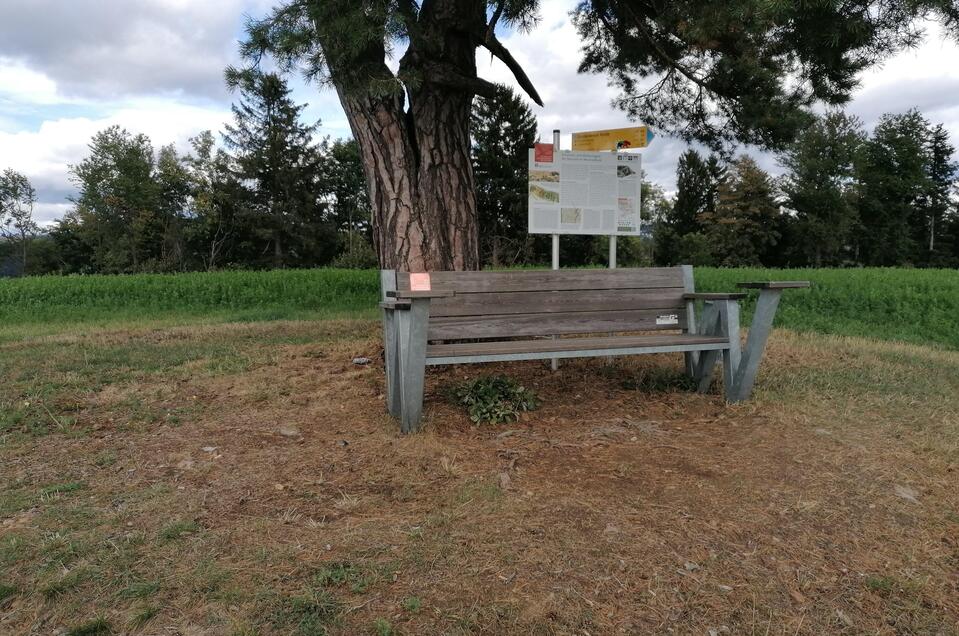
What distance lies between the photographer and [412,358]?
323cm

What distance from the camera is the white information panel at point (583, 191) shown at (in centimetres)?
483

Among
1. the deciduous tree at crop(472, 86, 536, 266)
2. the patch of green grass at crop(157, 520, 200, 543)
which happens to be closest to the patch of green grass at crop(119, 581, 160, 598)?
the patch of green grass at crop(157, 520, 200, 543)

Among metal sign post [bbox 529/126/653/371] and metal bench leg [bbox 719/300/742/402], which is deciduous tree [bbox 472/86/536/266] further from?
metal bench leg [bbox 719/300/742/402]

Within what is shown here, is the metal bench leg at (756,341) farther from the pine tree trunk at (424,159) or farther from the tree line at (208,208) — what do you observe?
the tree line at (208,208)

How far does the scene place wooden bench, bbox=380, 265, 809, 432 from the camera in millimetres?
3338

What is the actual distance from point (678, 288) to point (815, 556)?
2.45 meters

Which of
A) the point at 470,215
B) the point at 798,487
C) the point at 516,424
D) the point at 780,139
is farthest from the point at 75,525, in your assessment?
the point at 780,139

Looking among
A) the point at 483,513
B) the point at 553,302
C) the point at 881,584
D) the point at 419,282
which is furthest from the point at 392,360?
the point at 881,584

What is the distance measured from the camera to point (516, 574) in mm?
1978

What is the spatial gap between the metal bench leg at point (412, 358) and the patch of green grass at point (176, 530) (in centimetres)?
126

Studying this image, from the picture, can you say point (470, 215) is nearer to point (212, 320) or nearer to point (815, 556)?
point (815, 556)

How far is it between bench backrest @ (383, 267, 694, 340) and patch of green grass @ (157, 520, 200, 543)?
175 cm

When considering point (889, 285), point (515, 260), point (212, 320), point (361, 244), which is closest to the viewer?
point (212, 320)

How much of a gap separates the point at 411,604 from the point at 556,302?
2577mm
